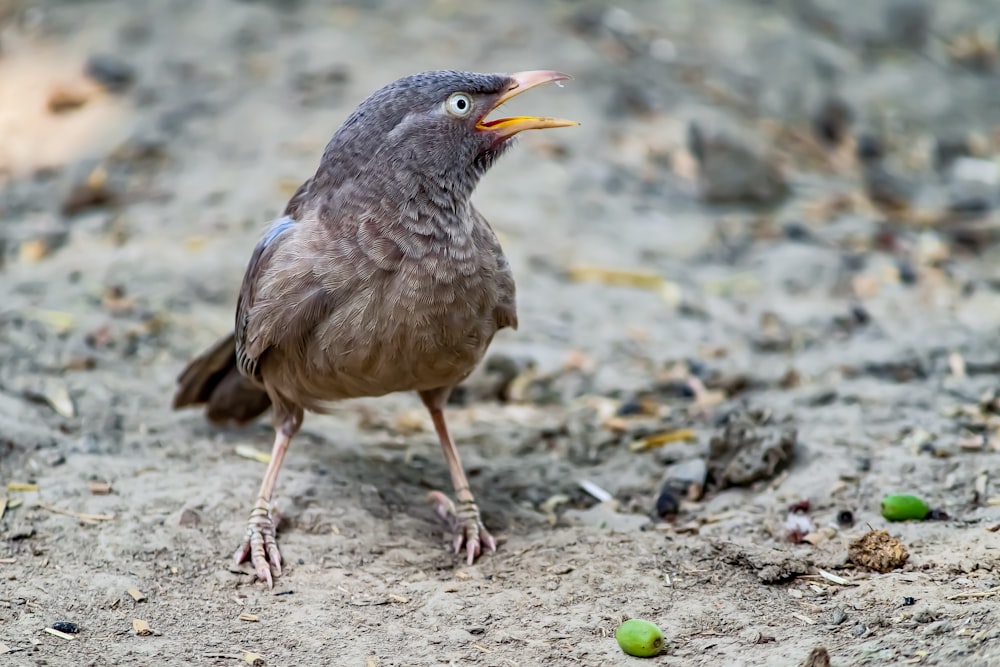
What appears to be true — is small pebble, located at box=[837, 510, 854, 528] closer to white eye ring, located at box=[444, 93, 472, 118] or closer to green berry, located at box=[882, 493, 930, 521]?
green berry, located at box=[882, 493, 930, 521]

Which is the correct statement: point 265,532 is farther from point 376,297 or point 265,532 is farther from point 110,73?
point 110,73

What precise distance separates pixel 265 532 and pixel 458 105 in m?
→ 1.98

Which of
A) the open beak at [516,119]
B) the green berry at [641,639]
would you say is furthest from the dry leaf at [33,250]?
the green berry at [641,639]

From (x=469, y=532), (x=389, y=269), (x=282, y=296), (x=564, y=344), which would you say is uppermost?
Answer: (x=389, y=269)

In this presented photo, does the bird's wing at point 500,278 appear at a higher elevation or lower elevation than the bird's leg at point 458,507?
higher

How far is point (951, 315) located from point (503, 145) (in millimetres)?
3797

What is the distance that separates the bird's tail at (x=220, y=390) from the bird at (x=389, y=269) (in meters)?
0.56

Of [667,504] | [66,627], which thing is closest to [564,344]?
[667,504]

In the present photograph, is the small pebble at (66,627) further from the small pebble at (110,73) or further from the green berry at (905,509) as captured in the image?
the small pebble at (110,73)

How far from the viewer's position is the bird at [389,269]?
479 centimetres

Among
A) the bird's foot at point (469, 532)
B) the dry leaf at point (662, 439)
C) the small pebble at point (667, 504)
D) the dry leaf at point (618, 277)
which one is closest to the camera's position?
the bird's foot at point (469, 532)

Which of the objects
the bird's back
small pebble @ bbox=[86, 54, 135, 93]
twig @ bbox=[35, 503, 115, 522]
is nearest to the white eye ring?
the bird's back

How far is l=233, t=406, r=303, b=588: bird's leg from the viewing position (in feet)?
15.6

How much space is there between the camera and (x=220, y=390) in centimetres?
595
